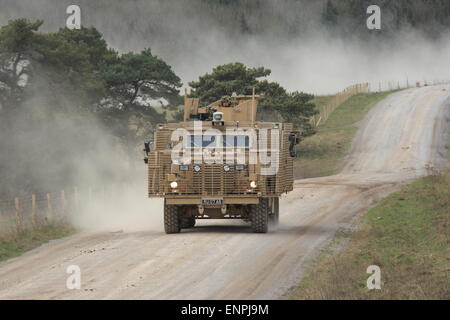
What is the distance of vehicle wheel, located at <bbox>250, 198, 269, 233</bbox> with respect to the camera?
24.5m

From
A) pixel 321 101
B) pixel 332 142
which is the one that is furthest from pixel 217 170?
pixel 321 101

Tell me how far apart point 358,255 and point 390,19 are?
16086cm

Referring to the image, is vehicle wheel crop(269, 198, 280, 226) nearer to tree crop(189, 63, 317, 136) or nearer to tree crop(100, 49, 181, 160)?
tree crop(189, 63, 317, 136)

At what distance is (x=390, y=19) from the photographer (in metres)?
176

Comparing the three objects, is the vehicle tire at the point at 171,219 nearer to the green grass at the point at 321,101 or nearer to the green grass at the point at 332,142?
the green grass at the point at 332,142

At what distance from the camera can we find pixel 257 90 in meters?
59.7

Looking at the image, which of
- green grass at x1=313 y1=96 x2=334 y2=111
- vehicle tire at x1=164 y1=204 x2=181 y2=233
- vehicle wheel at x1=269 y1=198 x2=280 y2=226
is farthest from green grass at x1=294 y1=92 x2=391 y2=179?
vehicle tire at x1=164 y1=204 x2=181 y2=233

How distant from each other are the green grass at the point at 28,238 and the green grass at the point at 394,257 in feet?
28.9

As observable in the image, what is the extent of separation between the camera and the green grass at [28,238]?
24.4 metres

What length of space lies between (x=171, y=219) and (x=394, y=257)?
7.29 meters

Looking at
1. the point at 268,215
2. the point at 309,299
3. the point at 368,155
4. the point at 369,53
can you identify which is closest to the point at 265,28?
the point at 369,53

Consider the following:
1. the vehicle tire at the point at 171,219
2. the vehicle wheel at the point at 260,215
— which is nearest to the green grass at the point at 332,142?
the vehicle wheel at the point at 260,215

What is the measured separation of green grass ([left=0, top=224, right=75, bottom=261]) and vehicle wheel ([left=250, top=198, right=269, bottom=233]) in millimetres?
6450
